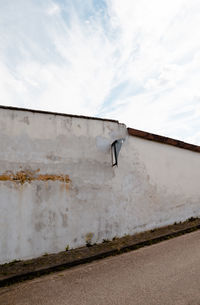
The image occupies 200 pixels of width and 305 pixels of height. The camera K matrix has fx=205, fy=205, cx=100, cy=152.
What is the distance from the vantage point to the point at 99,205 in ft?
17.8

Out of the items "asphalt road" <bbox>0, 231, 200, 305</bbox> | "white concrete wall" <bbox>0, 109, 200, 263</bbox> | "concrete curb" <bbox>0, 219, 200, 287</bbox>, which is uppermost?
"white concrete wall" <bbox>0, 109, 200, 263</bbox>

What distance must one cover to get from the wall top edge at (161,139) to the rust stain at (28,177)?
2688 mm

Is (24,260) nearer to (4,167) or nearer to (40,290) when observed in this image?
(40,290)

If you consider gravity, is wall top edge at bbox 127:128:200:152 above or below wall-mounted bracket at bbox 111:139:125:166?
above

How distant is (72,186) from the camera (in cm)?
516

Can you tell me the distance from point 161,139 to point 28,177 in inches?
176

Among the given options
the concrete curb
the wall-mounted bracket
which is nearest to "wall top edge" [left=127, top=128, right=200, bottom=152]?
the wall-mounted bracket

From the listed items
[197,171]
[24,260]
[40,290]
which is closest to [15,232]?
[24,260]

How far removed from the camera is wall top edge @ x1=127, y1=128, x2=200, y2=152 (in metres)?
6.48

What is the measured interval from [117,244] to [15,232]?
2.35 metres

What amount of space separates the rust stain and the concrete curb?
1.67 m

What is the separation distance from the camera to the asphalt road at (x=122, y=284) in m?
2.74

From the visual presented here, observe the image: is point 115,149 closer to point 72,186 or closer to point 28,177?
point 72,186

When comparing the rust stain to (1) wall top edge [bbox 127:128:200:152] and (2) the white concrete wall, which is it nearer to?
(2) the white concrete wall
